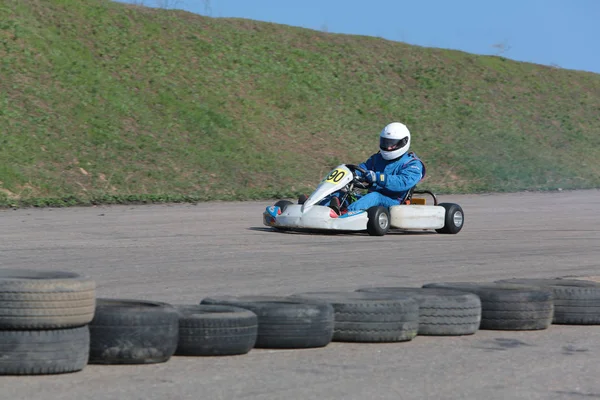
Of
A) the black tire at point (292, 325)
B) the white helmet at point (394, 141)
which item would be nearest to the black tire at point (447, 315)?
the black tire at point (292, 325)

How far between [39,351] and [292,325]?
1.56 metres

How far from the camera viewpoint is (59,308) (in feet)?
16.8

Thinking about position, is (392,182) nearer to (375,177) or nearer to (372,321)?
(375,177)

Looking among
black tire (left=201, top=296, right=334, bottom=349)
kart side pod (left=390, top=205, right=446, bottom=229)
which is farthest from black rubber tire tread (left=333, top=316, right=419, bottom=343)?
kart side pod (left=390, top=205, right=446, bottom=229)

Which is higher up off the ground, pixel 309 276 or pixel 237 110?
pixel 237 110

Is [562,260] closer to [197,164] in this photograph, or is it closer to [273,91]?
[197,164]

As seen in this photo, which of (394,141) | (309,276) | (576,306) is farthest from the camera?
(394,141)

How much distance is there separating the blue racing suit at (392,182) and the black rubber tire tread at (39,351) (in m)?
9.58

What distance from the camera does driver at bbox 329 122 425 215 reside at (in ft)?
47.9

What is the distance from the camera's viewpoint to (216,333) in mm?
5770

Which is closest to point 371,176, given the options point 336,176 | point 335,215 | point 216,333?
point 336,176

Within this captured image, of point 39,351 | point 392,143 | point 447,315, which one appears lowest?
point 39,351

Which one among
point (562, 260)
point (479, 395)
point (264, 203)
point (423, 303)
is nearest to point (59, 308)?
point (479, 395)

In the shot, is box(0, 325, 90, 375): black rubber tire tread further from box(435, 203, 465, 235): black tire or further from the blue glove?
box(435, 203, 465, 235): black tire
